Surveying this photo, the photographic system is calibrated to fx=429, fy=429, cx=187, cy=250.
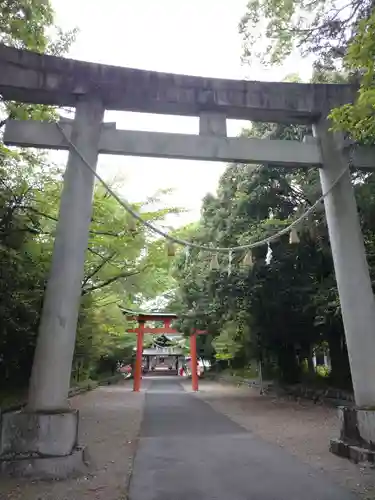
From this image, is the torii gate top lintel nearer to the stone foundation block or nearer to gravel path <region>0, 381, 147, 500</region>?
the stone foundation block

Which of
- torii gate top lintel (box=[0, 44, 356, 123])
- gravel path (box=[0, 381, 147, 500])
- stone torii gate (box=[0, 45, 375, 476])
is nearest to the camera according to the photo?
gravel path (box=[0, 381, 147, 500])

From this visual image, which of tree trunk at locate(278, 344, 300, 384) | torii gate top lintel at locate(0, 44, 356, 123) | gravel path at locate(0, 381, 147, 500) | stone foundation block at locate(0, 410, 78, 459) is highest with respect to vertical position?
torii gate top lintel at locate(0, 44, 356, 123)

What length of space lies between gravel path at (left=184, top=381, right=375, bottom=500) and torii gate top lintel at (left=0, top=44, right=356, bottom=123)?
557cm

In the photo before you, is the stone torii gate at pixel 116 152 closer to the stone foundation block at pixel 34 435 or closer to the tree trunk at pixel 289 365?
the stone foundation block at pixel 34 435

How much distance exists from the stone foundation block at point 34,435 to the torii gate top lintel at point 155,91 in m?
4.70

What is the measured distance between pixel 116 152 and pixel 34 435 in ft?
13.8

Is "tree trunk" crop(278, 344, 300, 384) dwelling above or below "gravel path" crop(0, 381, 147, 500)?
above

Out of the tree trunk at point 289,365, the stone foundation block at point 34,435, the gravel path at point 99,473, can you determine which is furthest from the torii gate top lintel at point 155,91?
the tree trunk at point 289,365

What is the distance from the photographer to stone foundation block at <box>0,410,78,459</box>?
5500mm

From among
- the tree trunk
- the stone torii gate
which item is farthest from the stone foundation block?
the tree trunk

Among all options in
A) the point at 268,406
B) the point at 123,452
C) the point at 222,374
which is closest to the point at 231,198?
the point at 268,406

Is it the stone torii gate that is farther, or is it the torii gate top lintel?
the torii gate top lintel

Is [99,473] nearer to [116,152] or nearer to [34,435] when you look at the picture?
[34,435]

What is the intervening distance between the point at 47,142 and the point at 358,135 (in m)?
4.57
